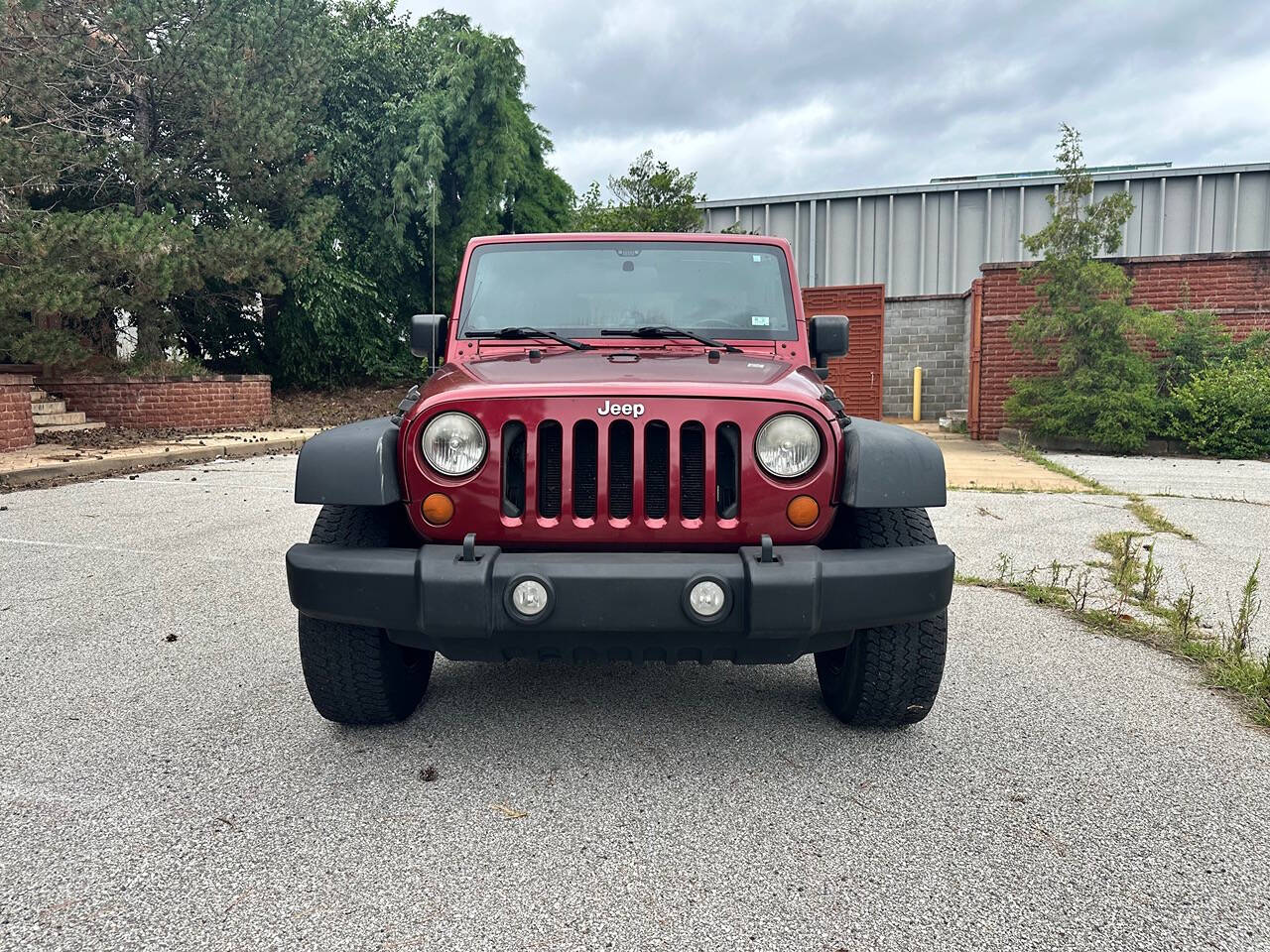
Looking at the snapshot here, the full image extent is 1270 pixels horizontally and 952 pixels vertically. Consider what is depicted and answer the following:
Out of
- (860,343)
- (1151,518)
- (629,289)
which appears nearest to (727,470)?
(629,289)

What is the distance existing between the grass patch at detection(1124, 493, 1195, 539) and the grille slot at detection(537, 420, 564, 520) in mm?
5547

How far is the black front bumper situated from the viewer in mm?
2422

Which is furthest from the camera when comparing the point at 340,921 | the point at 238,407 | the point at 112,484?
the point at 238,407

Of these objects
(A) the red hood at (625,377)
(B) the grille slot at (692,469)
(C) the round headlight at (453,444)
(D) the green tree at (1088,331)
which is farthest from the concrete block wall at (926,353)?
(C) the round headlight at (453,444)

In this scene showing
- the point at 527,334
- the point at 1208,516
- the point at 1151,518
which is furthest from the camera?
the point at 1208,516

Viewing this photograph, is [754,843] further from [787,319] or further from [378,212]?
[378,212]

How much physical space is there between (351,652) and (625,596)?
3.12ft

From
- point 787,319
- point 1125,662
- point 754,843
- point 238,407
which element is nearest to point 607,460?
point 754,843

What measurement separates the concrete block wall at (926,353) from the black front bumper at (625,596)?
16.1 meters

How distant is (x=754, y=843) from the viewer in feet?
7.72

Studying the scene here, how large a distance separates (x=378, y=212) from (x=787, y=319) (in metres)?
16.5

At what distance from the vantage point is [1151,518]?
23.5 feet

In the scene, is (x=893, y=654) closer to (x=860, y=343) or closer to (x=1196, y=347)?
(x=1196, y=347)

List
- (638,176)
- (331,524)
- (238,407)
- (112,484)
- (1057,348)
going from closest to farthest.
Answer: (331,524), (112,484), (1057,348), (238,407), (638,176)
